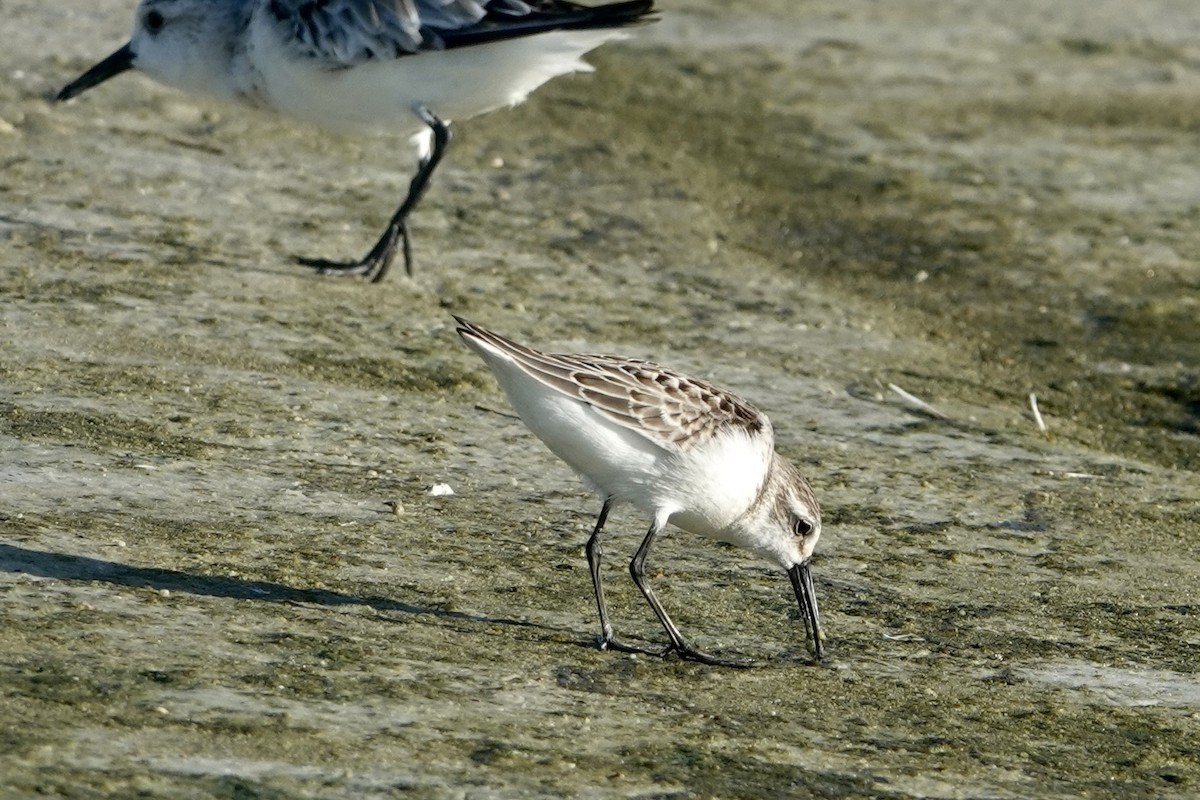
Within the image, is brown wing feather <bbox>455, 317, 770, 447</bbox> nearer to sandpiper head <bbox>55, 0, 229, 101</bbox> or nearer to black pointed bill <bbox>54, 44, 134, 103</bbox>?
sandpiper head <bbox>55, 0, 229, 101</bbox>

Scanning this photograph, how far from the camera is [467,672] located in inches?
176

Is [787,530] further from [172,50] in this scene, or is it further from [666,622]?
[172,50]

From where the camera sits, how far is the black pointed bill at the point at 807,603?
492 cm

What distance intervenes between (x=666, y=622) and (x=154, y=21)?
469 centimetres

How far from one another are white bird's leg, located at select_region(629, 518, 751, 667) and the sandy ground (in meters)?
0.05

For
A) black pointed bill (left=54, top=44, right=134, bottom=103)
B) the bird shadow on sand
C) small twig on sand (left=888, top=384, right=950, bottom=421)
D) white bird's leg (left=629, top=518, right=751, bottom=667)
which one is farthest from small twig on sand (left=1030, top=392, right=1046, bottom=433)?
black pointed bill (left=54, top=44, right=134, bottom=103)

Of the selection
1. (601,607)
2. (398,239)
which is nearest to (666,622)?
(601,607)

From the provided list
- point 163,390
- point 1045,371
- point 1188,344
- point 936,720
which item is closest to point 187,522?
point 163,390

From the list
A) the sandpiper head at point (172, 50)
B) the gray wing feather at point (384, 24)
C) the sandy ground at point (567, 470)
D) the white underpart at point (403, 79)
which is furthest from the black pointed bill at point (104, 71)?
the gray wing feather at point (384, 24)

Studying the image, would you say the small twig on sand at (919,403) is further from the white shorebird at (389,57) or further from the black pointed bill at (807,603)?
the black pointed bill at (807,603)

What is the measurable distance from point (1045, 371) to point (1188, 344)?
729mm

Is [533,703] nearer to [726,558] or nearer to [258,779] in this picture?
[258,779]

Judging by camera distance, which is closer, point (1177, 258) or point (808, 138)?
point (1177, 258)

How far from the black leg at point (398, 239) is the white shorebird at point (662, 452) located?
277 cm
